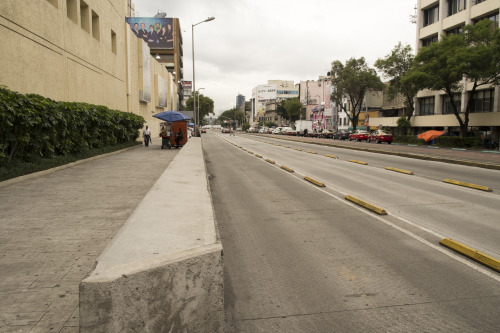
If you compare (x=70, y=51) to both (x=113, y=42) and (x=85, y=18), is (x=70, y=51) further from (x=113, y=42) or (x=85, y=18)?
(x=113, y=42)

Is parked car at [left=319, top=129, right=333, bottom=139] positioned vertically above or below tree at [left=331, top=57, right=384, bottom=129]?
below

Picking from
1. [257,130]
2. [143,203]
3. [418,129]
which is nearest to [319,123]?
[257,130]

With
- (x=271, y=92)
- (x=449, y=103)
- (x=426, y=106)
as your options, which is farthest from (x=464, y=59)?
(x=271, y=92)

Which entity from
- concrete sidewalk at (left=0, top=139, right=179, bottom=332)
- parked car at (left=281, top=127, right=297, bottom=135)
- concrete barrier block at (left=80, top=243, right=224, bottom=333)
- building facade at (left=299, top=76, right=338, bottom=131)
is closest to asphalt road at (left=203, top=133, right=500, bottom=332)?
concrete barrier block at (left=80, top=243, right=224, bottom=333)

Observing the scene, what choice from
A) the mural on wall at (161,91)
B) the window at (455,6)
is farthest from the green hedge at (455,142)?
the mural on wall at (161,91)

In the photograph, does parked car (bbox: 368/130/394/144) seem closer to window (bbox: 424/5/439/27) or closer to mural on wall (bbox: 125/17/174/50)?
window (bbox: 424/5/439/27)

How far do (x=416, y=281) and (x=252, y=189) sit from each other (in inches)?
281

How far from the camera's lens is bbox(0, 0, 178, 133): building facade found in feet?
44.7

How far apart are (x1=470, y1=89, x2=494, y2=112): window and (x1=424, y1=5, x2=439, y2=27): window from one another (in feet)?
44.1

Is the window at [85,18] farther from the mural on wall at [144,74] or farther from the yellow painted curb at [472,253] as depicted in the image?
the yellow painted curb at [472,253]

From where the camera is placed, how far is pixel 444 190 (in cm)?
1066

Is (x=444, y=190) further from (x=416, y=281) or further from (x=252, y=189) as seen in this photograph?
(x=416, y=281)

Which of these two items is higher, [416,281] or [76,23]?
[76,23]

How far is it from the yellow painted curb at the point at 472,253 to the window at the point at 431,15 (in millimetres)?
52403
